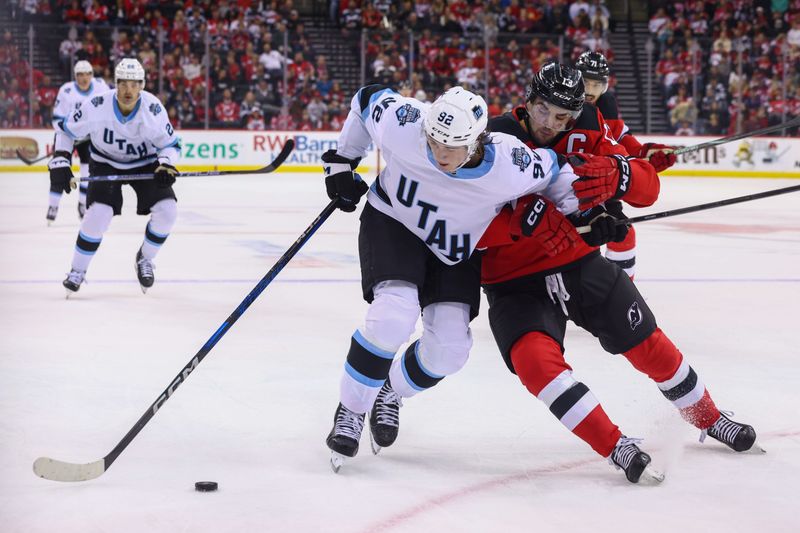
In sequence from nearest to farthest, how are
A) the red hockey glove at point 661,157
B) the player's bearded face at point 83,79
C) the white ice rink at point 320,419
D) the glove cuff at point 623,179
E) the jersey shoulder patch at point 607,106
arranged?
the white ice rink at point 320,419, the glove cuff at point 623,179, the red hockey glove at point 661,157, the jersey shoulder patch at point 607,106, the player's bearded face at point 83,79

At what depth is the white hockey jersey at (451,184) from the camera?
261cm

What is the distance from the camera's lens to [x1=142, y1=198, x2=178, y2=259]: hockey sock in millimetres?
5605

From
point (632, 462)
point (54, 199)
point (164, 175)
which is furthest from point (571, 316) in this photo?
point (54, 199)

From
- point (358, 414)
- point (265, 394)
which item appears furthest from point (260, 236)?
point (358, 414)

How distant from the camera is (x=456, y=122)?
8.25 feet

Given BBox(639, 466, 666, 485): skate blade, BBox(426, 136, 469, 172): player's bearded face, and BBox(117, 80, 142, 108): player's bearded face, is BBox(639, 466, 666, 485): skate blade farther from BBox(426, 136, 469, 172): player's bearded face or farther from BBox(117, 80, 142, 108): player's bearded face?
BBox(117, 80, 142, 108): player's bearded face

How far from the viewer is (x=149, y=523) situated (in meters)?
2.27

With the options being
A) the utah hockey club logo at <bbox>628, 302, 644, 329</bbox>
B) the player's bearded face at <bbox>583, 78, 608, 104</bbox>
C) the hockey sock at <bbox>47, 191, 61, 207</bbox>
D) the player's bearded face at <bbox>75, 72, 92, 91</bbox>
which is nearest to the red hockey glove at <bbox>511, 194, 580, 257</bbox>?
the utah hockey club logo at <bbox>628, 302, 644, 329</bbox>

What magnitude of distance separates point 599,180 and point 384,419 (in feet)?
2.66

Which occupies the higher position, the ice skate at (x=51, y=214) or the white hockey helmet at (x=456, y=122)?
the white hockey helmet at (x=456, y=122)

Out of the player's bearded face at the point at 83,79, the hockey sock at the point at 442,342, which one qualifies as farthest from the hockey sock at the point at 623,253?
the player's bearded face at the point at 83,79

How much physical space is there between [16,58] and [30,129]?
3.00 ft

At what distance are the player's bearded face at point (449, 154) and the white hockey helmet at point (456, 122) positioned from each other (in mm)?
15

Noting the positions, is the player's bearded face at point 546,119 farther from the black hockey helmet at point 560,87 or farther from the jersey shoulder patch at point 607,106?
the jersey shoulder patch at point 607,106
